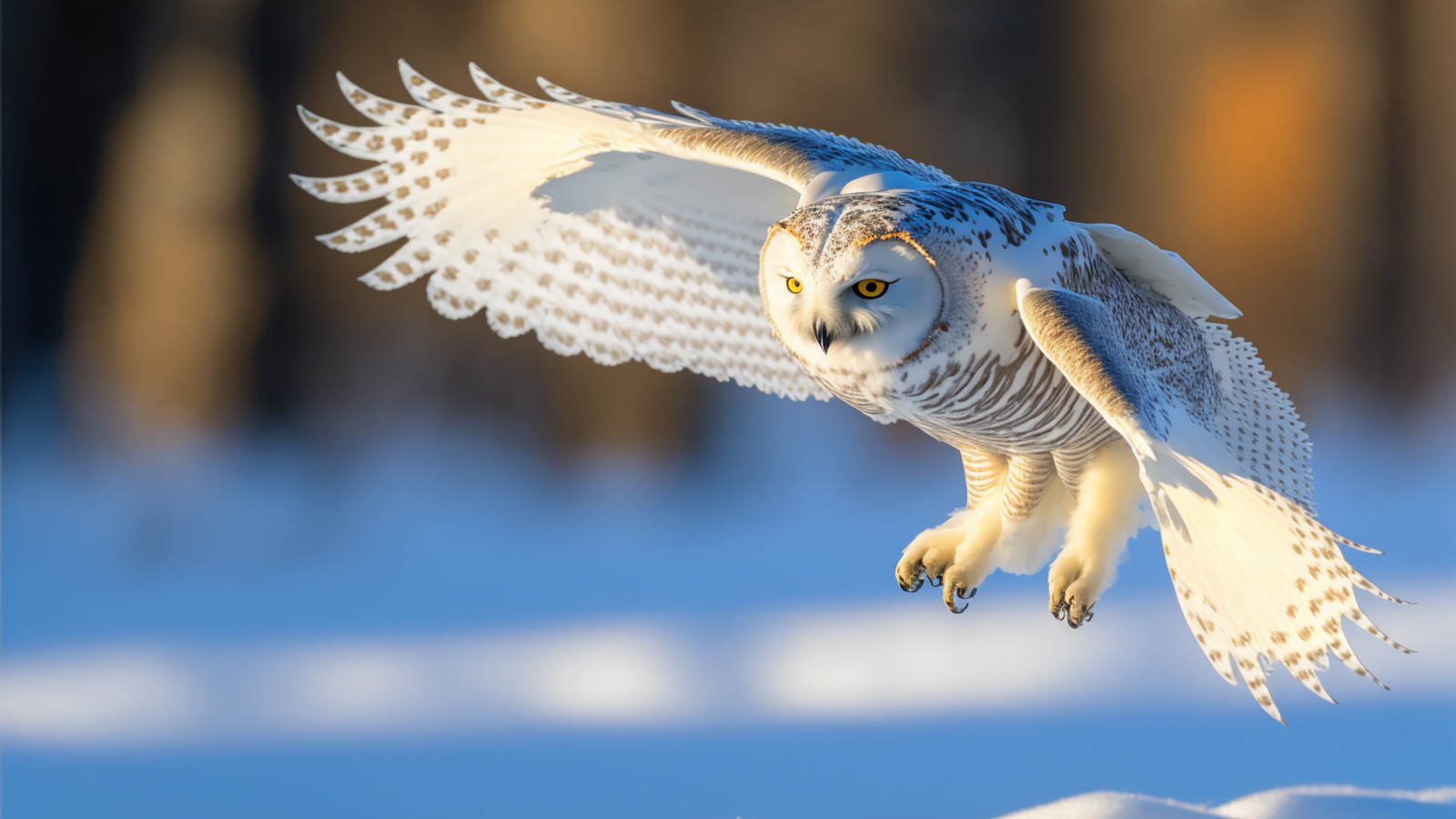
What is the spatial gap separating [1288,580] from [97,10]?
3499 millimetres

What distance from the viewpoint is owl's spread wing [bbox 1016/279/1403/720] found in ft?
2.79

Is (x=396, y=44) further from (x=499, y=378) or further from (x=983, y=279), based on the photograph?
(x=983, y=279)

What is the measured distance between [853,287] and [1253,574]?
33 centimetres

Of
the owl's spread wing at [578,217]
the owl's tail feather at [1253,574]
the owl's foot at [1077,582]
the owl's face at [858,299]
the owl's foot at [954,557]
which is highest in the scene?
the owl's spread wing at [578,217]

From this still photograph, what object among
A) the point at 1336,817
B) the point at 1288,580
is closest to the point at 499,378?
the point at 1336,817

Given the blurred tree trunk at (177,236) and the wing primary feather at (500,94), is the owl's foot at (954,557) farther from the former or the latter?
the blurred tree trunk at (177,236)

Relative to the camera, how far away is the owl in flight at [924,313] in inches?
34.3

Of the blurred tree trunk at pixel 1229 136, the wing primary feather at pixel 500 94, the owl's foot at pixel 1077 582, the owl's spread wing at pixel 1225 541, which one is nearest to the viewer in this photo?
the owl's spread wing at pixel 1225 541

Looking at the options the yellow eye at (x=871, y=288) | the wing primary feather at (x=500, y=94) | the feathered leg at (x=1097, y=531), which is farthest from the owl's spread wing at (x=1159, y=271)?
the wing primary feather at (x=500, y=94)

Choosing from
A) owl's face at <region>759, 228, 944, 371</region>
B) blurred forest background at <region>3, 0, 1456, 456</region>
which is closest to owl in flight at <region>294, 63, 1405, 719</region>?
owl's face at <region>759, 228, 944, 371</region>

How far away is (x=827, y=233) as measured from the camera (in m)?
0.88

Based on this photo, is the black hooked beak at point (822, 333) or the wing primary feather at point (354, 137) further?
the wing primary feather at point (354, 137)

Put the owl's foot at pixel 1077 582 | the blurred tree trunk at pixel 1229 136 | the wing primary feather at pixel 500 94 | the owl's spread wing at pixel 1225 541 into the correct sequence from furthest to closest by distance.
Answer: the blurred tree trunk at pixel 1229 136 < the wing primary feather at pixel 500 94 < the owl's foot at pixel 1077 582 < the owl's spread wing at pixel 1225 541

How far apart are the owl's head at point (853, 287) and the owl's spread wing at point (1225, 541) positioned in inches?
3.3
